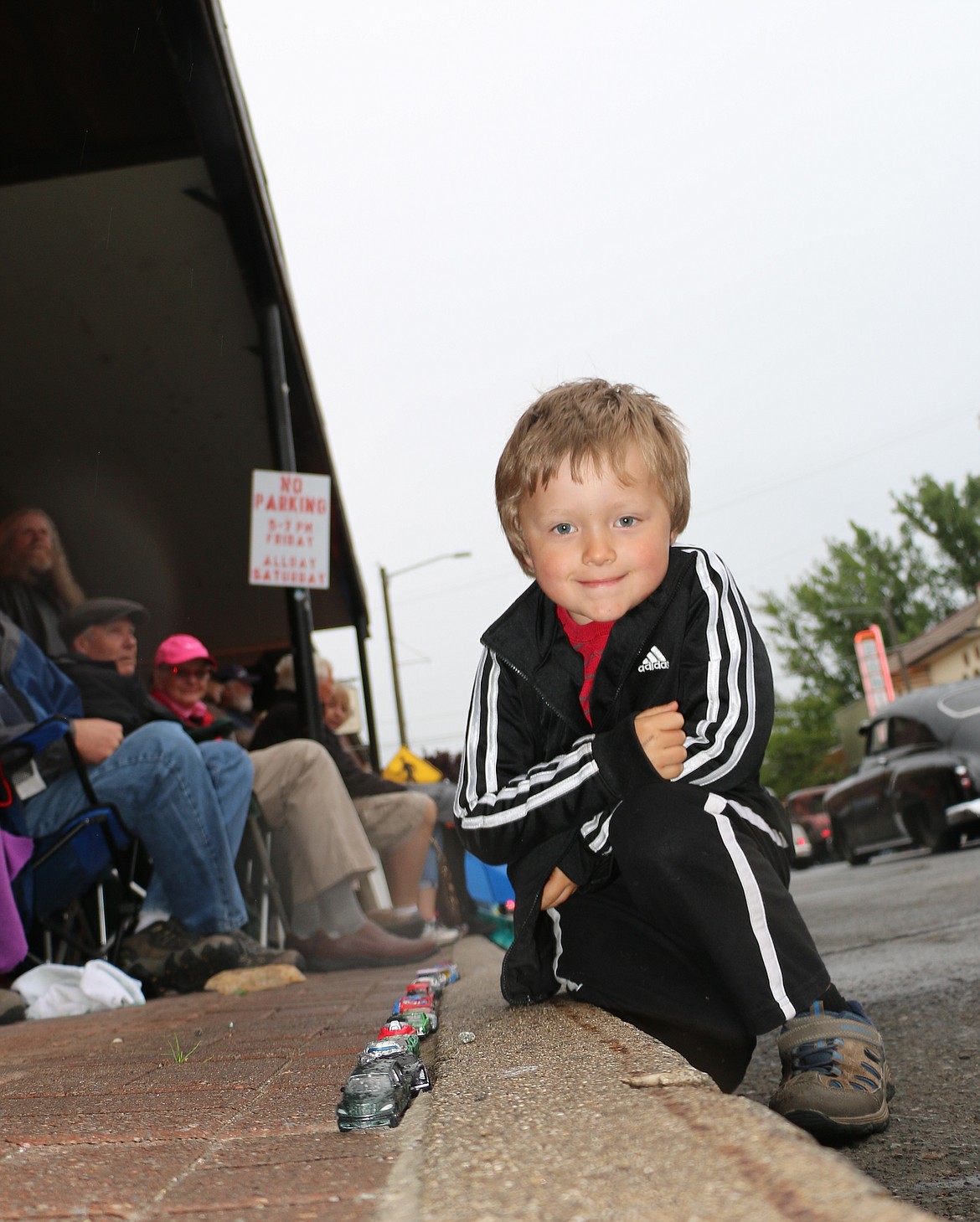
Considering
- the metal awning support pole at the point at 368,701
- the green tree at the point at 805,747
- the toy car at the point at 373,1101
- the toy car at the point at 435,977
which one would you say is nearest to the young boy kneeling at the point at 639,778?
the toy car at the point at 373,1101

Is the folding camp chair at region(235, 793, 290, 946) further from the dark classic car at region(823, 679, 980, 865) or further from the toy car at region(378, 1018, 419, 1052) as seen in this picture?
the dark classic car at region(823, 679, 980, 865)

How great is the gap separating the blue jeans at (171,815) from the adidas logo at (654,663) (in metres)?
2.22

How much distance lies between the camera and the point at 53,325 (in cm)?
689

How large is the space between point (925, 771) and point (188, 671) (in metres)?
8.07

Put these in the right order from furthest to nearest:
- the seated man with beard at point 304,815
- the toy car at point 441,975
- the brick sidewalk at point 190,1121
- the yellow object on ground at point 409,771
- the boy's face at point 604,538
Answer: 1. the yellow object on ground at point 409,771
2. the seated man with beard at point 304,815
3. the toy car at point 441,975
4. the boy's face at point 604,538
5. the brick sidewalk at point 190,1121

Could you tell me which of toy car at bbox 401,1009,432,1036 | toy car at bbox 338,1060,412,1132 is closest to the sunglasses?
toy car at bbox 401,1009,432,1036

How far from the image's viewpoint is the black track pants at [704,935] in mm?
1760

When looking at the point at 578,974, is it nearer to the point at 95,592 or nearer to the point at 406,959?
the point at 406,959

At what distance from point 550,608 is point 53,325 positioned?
18.3 ft

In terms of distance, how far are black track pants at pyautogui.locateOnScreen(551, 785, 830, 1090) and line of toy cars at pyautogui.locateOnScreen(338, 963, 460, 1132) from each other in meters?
0.41

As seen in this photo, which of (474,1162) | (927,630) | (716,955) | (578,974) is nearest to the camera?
(474,1162)

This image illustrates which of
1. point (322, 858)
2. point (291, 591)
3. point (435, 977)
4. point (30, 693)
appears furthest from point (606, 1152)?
point (291, 591)

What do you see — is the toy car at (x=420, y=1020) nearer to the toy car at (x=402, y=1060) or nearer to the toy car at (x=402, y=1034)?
the toy car at (x=402, y=1034)

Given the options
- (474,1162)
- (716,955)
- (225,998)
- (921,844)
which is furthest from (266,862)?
(921,844)
